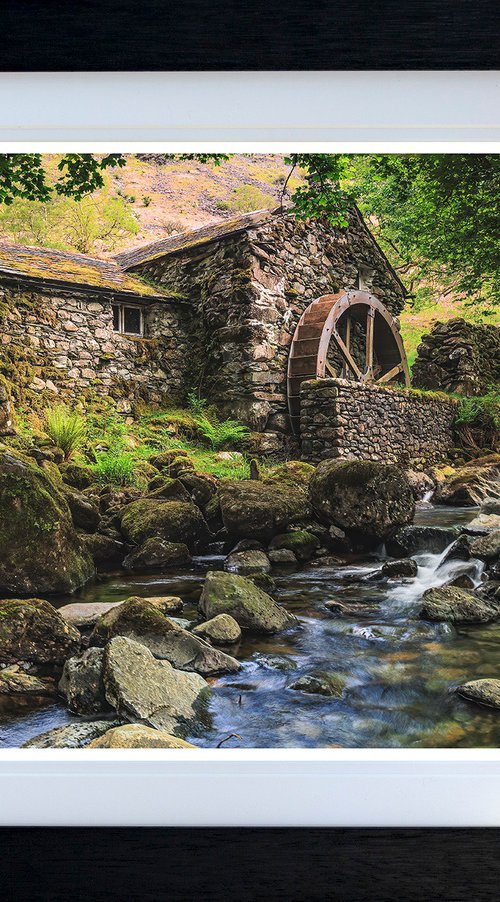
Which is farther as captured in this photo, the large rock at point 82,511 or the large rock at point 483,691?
the large rock at point 82,511

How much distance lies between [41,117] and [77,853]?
6.18 ft

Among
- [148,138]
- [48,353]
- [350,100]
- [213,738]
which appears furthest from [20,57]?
[213,738]

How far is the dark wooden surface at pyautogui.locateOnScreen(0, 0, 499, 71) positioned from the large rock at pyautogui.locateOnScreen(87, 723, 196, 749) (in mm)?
1787


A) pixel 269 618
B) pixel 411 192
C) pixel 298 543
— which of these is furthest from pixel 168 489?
pixel 411 192

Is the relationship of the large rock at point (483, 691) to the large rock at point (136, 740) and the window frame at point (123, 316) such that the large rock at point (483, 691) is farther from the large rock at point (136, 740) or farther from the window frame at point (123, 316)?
the window frame at point (123, 316)

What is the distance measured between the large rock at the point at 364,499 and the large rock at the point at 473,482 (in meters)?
0.16

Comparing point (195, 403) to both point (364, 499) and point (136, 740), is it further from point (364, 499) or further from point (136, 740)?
point (136, 740)

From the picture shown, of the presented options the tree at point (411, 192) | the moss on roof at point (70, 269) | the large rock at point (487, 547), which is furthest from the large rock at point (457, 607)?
the moss on roof at point (70, 269)

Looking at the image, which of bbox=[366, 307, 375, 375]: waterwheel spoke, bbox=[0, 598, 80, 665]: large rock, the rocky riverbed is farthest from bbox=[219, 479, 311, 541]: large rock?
bbox=[366, 307, 375, 375]: waterwheel spoke

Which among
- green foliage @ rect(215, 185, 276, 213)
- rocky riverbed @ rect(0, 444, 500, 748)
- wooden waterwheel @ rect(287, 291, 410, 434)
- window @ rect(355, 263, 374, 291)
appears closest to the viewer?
rocky riverbed @ rect(0, 444, 500, 748)

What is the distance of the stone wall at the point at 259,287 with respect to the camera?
3.13m

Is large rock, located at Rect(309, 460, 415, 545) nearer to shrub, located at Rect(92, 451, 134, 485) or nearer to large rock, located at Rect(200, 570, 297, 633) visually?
large rock, located at Rect(200, 570, 297, 633)

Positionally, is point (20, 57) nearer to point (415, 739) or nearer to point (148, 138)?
point (148, 138)

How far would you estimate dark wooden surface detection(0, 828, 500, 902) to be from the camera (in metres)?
1.48
